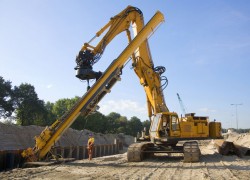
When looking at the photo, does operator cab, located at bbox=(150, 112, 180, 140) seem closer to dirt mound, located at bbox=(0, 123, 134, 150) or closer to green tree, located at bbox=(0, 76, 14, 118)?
dirt mound, located at bbox=(0, 123, 134, 150)

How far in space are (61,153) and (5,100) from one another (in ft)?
104

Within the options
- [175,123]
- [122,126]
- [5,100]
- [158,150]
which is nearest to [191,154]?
[175,123]

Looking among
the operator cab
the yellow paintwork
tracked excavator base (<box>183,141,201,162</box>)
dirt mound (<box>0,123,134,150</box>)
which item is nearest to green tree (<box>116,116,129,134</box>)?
dirt mound (<box>0,123,134,150</box>)

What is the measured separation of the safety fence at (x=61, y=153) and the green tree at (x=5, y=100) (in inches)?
851

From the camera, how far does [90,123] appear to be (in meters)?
63.2

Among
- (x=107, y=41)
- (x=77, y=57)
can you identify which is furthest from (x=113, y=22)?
(x=77, y=57)

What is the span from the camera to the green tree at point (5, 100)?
4866 centimetres

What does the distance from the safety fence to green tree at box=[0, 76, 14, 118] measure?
2162 centimetres

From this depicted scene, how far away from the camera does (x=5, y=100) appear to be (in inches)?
1944

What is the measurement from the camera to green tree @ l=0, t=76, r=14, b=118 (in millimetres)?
48656

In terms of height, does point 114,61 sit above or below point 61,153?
above

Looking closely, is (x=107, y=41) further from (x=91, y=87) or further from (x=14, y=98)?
(x=14, y=98)

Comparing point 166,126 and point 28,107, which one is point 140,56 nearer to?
point 166,126

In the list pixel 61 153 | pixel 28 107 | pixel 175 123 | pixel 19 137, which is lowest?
pixel 61 153
